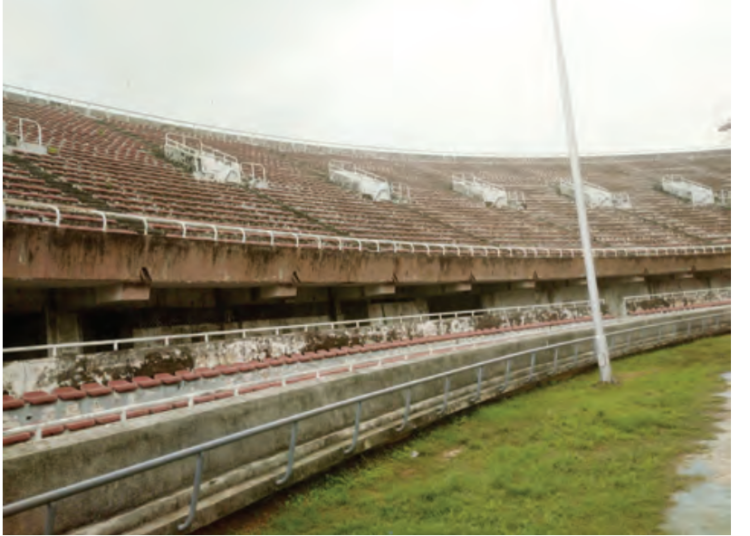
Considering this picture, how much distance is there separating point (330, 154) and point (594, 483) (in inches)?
1189

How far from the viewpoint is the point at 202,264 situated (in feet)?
35.4

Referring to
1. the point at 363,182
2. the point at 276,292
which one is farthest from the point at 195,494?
the point at 363,182

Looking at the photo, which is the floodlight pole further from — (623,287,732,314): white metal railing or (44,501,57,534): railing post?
(623,287,732,314): white metal railing

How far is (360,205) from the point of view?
872 inches

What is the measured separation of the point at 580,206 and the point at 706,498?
302 inches

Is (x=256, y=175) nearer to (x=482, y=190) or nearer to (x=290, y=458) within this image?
(x=482, y=190)

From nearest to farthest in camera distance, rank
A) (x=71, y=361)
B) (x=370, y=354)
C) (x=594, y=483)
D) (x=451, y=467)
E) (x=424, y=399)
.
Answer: (x=594, y=483) → (x=451, y=467) → (x=71, y=361) → (x=424, y=399) → (x=370, y=354)

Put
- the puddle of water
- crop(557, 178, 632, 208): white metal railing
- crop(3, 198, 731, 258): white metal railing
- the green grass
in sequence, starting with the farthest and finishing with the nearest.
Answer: crop(557, 178, 632, 208): white metal railing, crop(3, 198, 731, 258): white metal railing, the green grass, the puddle of water

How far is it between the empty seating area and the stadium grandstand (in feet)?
0.45

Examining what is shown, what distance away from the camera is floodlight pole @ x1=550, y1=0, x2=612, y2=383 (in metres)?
11.1

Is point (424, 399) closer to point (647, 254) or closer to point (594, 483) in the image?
point (594, 483)

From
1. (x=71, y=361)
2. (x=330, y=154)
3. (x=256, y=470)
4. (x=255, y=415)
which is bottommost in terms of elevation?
(x=256, y=470)

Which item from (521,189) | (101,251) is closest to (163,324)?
(101,251)

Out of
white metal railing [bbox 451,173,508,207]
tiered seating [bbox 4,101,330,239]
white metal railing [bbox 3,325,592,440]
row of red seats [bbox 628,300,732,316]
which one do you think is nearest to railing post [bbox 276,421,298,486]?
white metal railing [bbox 3,325,592,440]
